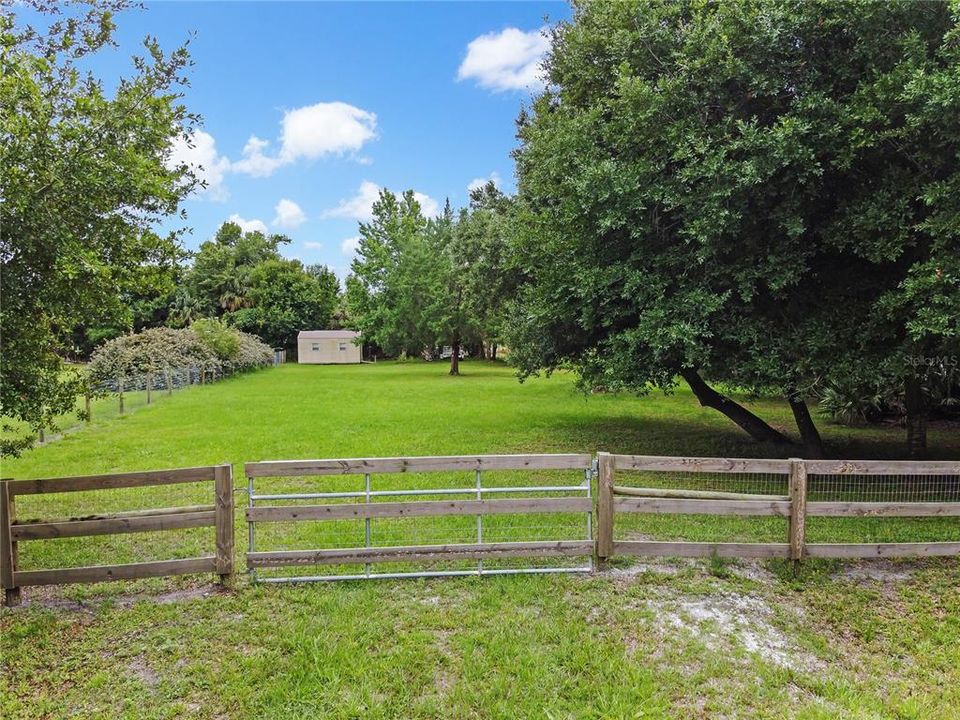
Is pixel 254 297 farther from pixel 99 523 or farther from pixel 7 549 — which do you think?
pixel 99 523

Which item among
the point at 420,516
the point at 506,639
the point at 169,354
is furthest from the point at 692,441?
the point at 169,354

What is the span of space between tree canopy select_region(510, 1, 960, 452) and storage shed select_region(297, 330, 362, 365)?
36086 mm

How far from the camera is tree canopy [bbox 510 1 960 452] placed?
5.82m

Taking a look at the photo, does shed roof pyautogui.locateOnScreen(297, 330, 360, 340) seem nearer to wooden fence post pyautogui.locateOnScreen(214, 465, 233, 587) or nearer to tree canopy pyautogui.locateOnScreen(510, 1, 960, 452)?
tree canopy pyautogui.locateOnScreen(510, 1, 960, 452)

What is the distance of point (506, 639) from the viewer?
359 centimetres

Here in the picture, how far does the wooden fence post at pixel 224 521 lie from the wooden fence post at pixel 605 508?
280cm

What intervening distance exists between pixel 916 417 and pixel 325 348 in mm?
38824

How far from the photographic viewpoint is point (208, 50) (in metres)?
5.88

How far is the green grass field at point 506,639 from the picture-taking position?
10.1 feet

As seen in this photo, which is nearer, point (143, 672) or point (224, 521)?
point (143, 672)

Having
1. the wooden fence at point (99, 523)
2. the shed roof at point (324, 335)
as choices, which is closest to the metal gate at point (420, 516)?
the wooden fence at point (99, 523)

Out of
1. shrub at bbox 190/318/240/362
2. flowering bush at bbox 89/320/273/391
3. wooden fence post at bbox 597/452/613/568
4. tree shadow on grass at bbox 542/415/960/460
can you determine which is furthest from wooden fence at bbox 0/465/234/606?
shrub at bbox 190/318/240/362

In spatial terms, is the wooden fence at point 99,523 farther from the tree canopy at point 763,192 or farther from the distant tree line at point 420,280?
the distant tree line at point 420,280

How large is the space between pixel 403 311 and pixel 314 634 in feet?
92.2
